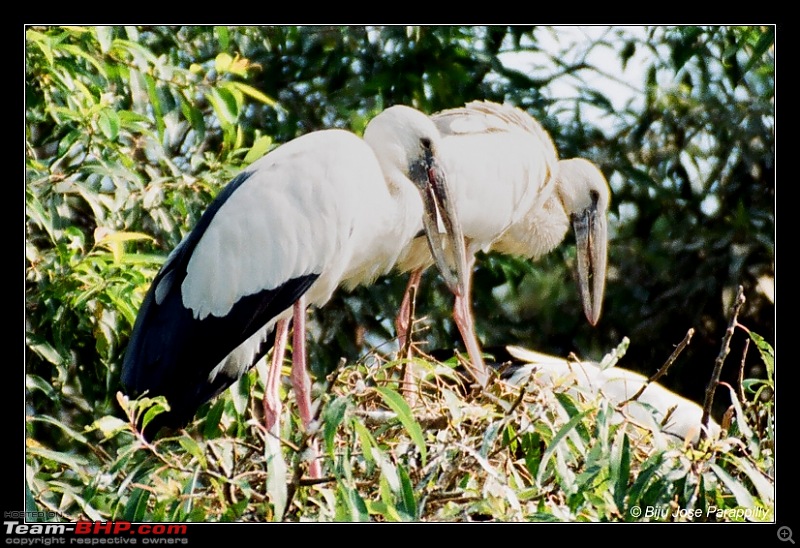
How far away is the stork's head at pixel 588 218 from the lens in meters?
3.50

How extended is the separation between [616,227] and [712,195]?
33 centimetres

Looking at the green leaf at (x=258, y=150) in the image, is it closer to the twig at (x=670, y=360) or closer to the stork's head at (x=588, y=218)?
the stork's head at (x=588, y=218)

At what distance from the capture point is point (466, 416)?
229cm

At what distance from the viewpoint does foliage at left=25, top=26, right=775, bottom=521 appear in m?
2.08

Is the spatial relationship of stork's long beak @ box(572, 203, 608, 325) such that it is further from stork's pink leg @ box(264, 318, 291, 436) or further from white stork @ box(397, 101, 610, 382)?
stork's pink leg @ box(264, 318, 291, 436)

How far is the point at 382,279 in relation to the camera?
3.82 metres

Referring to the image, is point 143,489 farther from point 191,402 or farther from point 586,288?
point 586,288

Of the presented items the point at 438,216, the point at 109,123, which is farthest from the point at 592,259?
Result: the point at 109,123

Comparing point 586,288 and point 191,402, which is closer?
point 191,402

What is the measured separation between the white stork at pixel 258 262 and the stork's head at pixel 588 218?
833mm

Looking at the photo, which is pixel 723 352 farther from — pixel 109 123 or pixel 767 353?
pixel 109 123

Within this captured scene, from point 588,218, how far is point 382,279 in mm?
669

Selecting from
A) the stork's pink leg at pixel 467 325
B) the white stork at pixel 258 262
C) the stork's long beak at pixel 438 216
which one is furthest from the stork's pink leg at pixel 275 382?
the stork's pink leg at pixel 467 325
